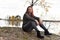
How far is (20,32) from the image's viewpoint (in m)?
6.11

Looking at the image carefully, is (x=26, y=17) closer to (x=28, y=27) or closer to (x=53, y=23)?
(x=28, y=27)

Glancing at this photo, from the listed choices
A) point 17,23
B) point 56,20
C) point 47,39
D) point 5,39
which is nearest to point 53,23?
point 56,20

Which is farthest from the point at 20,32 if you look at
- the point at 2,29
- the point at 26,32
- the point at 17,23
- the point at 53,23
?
the point at 53,23

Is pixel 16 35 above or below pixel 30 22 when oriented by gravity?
below

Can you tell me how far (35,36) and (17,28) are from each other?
773mm

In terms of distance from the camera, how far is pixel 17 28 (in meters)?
6.54

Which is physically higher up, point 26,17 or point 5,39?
point 26,17

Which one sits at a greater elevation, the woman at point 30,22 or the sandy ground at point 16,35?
the woman at point 30,22

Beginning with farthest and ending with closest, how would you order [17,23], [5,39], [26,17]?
[17,23] → [26,17] → [5,39]

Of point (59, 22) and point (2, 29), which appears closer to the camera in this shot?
point (2, 29)

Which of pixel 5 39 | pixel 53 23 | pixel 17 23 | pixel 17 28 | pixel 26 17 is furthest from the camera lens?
pixel 53 23

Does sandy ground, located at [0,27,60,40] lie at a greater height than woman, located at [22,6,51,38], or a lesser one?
lesser

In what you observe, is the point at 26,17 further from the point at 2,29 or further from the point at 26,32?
the point at 2,29

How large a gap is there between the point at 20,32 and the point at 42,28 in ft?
2.08
